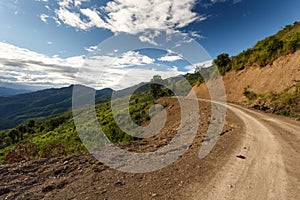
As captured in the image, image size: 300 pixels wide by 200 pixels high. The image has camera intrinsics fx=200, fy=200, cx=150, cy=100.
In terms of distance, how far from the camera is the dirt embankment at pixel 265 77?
76.0ft

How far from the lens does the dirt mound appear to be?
15.4 ft

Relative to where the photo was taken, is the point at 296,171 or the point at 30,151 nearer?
the point at 296,171

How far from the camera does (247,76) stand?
33781 mm

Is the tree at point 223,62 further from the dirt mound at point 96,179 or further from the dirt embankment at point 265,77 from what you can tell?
the dirt mound at point 96,179

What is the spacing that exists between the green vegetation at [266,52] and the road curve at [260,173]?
23869 mm

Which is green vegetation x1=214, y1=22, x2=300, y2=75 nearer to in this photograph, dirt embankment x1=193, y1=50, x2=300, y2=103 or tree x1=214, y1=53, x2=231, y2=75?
tree x1=214, y1=53, x2=231, y2=75

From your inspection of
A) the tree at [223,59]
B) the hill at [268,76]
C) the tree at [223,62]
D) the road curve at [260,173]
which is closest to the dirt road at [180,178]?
the road curve at [260,173]

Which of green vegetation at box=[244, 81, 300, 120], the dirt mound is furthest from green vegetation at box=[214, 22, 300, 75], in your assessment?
the dirt mound

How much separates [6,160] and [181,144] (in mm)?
7223

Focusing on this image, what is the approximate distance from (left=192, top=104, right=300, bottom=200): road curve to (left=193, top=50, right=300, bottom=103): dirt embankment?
681 inches

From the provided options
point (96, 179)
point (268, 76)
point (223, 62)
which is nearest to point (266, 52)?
point (268, 76)

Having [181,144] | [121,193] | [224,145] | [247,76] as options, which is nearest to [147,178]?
[121,193]

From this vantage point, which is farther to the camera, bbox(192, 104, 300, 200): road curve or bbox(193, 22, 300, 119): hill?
bbox(193, 22, 300, 119): hill

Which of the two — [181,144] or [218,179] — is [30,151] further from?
[218,179]
